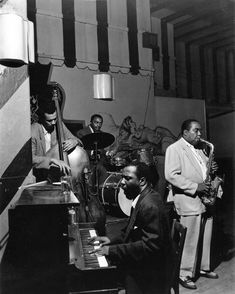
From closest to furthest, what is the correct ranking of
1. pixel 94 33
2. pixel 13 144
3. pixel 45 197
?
pixel 45 197, pixel 13 144, pixel 94 33

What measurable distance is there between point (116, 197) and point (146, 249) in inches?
134

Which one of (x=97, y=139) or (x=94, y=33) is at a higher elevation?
(x=94, y=33)

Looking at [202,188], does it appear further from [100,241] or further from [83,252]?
[83,252]

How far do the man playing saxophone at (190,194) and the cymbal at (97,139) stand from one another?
1.69 metres

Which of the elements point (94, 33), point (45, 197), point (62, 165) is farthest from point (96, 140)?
point (45, 197)

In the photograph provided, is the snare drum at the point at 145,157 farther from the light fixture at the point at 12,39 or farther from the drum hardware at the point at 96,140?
the light fixture at the point at 12,39

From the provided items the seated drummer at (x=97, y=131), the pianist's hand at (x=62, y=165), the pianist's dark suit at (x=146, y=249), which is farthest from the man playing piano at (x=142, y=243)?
the seated drummer at (x=97, y=131)

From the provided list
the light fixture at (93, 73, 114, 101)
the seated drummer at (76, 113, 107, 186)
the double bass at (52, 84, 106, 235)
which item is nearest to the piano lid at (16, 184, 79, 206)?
the double bass at (52, 84, 106, 235)

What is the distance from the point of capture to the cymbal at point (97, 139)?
577 cm

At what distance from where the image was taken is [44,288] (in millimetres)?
1973

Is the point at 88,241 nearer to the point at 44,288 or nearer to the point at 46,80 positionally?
the point at 44,288

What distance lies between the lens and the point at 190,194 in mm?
4191

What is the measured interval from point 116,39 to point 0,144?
6.46m

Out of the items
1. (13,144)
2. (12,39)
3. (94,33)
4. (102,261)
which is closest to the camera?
(102,261)
